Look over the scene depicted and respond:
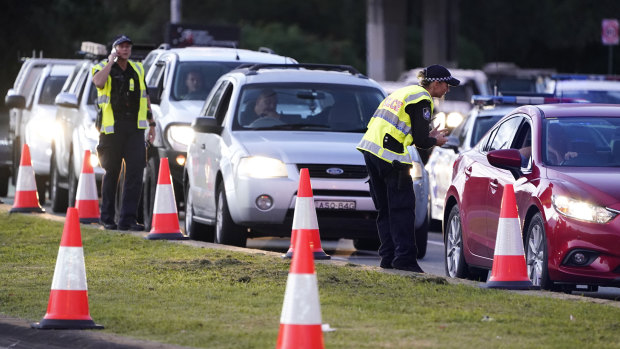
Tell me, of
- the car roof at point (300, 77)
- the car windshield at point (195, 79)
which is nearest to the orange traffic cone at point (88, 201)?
the car windshield at point (195, 79)

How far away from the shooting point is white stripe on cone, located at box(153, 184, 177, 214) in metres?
15.8

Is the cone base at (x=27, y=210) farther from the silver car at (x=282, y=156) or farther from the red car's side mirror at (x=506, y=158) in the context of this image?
the red car's side mirror at (x=506, y=158)

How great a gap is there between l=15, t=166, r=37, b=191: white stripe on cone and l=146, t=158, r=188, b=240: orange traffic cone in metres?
4.04

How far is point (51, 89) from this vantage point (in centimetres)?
2538

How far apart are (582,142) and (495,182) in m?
0.70

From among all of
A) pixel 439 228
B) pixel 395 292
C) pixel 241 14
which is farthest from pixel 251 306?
pixel 241 14

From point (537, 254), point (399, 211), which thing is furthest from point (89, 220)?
point (537, 254)

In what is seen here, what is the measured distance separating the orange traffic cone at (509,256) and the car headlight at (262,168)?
13.2 feet

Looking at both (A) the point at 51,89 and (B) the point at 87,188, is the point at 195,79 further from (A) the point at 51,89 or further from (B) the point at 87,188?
(A) the point at 51,89

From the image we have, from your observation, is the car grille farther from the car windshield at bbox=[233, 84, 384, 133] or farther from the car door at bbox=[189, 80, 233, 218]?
the car door at bbox=[189, 80, 233, 218]

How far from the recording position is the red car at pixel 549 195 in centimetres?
1159

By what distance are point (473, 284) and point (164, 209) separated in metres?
4.69

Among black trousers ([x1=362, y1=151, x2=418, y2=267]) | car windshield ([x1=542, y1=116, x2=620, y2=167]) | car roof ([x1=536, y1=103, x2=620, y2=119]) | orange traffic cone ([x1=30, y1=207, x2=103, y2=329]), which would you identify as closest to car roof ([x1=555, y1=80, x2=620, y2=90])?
car roof ([x1=536, y1=103, x2=620, y2=119])

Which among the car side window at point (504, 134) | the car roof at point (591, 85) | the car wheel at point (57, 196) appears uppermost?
the car side window at point (504, 134)
